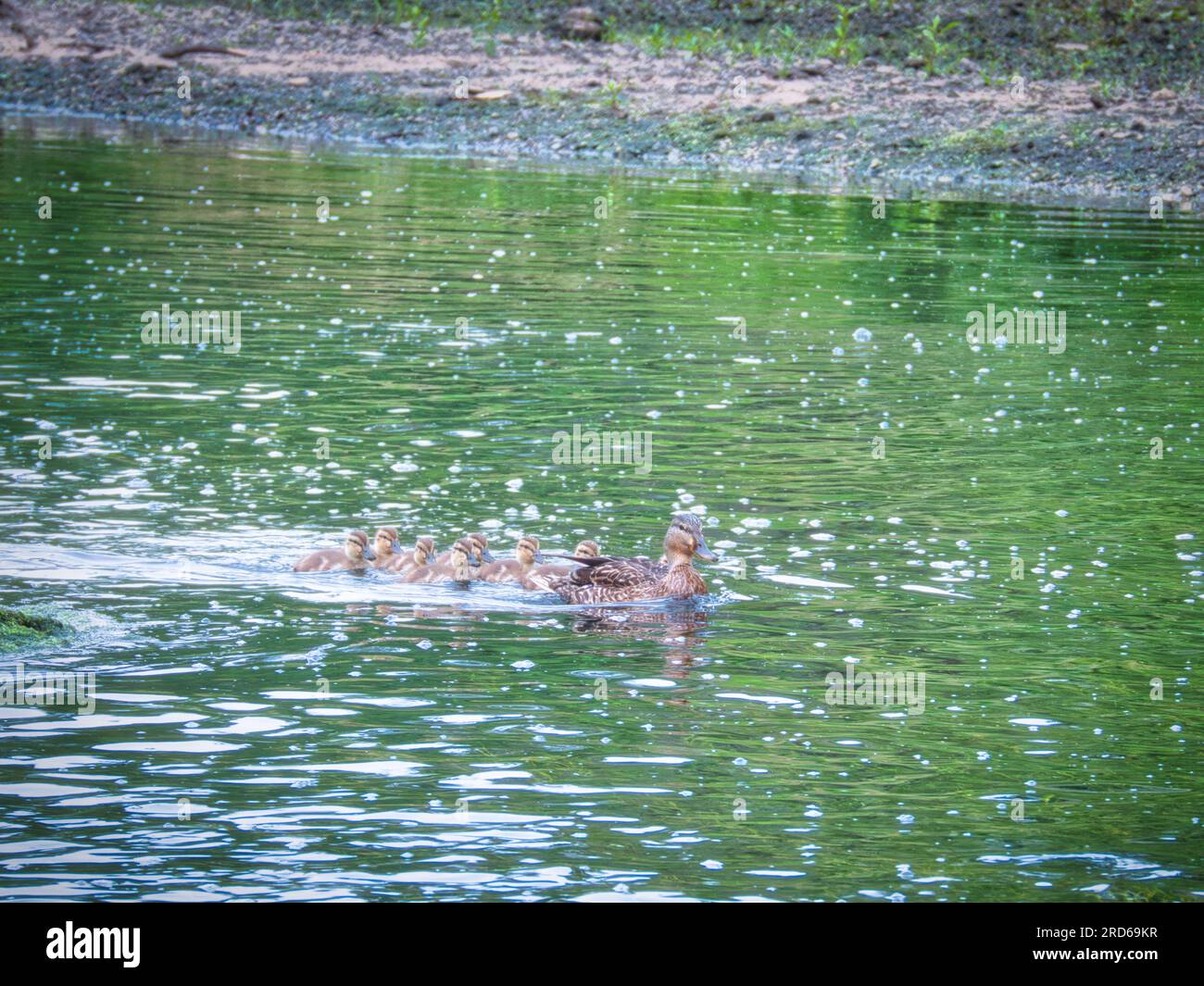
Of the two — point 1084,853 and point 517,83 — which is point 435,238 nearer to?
point 517,83

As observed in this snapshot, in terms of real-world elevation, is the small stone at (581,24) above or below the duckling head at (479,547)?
above

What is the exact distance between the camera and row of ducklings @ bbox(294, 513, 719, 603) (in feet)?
49.9

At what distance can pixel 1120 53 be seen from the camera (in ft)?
170

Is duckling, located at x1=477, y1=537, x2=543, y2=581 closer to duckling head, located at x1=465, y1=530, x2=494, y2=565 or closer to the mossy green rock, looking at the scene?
duckling head, located at x1=465, y1=530, x2=494, y2=565

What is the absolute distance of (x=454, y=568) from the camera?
15.4 m

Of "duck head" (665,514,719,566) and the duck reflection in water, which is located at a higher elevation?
"duck head" (665,514,719,566)

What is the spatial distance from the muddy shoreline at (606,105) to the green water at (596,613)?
1422 cm

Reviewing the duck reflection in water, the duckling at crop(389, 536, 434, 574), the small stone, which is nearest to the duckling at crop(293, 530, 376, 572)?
the duckling at crop(389, 536, 434, 574)

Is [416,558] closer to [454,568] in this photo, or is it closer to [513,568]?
[454,568]

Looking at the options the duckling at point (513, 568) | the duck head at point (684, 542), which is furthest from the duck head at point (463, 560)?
the duck head at point (684, 542)

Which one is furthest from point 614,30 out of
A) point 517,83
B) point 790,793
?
point 790,793

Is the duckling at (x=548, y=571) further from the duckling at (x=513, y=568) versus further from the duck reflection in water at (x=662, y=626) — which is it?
the duck reflection in water at (x=662, y=626)

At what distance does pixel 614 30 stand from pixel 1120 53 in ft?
45.9

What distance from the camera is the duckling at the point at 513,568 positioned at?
15.5m
